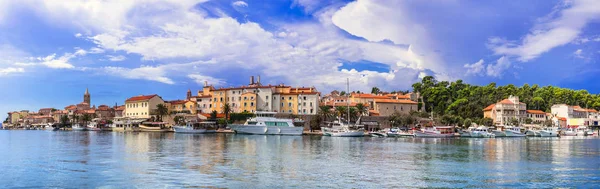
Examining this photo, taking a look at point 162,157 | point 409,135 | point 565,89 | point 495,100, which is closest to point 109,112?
point 409,135

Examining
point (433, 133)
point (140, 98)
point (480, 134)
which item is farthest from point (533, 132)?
point (140, 98)

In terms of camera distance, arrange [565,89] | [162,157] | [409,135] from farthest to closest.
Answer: [565,89]
[409,135]
[162,157]

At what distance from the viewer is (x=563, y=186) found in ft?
67.7

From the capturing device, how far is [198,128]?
83.8m

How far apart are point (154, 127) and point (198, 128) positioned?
1160 centimetres

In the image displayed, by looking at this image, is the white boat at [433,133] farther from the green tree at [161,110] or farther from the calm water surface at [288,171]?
the green tree at [161,110]

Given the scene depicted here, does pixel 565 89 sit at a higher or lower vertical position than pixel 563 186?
higher

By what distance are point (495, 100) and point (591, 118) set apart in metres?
19.6

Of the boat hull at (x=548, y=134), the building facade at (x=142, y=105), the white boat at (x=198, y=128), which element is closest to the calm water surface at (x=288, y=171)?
the white boat at (x=198, y=128)

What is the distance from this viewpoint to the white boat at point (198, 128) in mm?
79762

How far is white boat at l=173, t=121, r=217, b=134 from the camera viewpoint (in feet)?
262

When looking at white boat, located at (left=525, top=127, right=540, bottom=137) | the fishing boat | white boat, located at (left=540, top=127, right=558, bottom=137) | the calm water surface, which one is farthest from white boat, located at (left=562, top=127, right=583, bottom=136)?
the fishing boat

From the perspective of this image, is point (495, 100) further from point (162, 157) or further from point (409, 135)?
point (162, 157)

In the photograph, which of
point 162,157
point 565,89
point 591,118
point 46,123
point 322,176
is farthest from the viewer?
point 46,123
